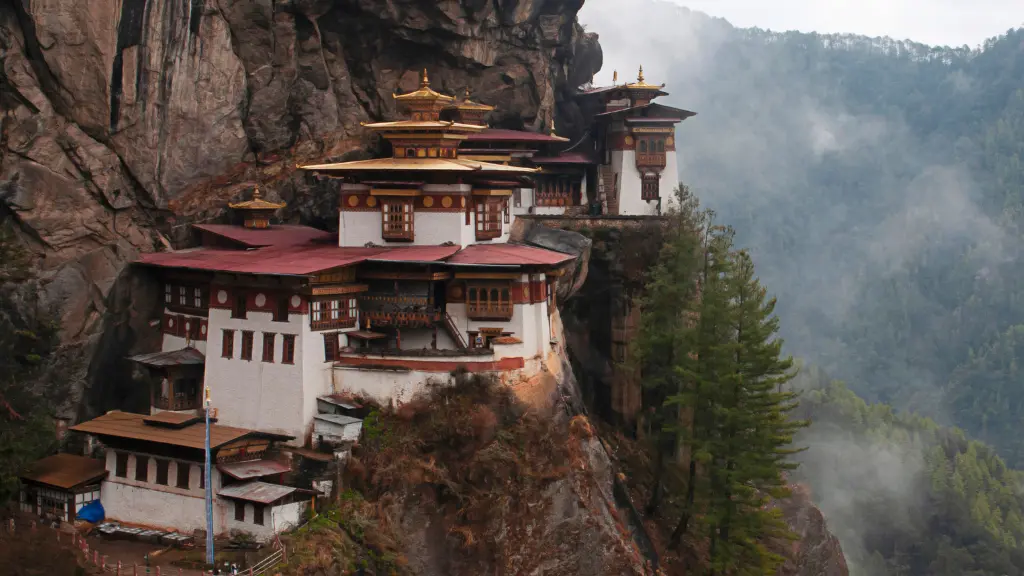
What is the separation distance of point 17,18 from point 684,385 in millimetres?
29283

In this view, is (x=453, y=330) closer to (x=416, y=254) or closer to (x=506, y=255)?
(x=416, y=254)

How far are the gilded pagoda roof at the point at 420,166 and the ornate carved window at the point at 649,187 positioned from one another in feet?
44.4

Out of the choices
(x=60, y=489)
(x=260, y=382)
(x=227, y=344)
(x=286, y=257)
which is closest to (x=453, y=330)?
(x=286, y=257)

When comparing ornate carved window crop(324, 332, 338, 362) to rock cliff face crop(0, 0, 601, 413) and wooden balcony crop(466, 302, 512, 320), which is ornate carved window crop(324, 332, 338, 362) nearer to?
wooden balcony crop(466, 302, 512, 320)

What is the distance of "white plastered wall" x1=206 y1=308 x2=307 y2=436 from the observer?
4353 cm

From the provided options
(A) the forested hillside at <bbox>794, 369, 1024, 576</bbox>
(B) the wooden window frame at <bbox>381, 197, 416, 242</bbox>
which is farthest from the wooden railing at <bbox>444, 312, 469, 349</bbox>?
(A) the forested hillside at <bbox>794, 369, 1024, 576</bbox>

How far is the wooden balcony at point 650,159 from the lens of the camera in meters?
62.9

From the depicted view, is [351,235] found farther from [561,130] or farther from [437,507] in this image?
[561,130]

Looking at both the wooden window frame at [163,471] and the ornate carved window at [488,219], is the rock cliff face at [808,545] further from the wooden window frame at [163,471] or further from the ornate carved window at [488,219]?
the wooden window frame at [163,471]

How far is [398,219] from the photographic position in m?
48.9

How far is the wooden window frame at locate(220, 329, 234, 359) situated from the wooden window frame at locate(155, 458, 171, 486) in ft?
17.0

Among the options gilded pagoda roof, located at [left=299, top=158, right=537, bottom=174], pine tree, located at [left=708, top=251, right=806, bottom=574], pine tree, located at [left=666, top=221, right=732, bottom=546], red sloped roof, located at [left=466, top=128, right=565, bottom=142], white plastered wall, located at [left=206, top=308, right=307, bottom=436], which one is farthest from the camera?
red sloped roof, located at [left=466, top=128, right=565, bottom=142]

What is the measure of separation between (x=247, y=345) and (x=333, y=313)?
330 cm

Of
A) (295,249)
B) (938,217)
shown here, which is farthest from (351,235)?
(938,217)
